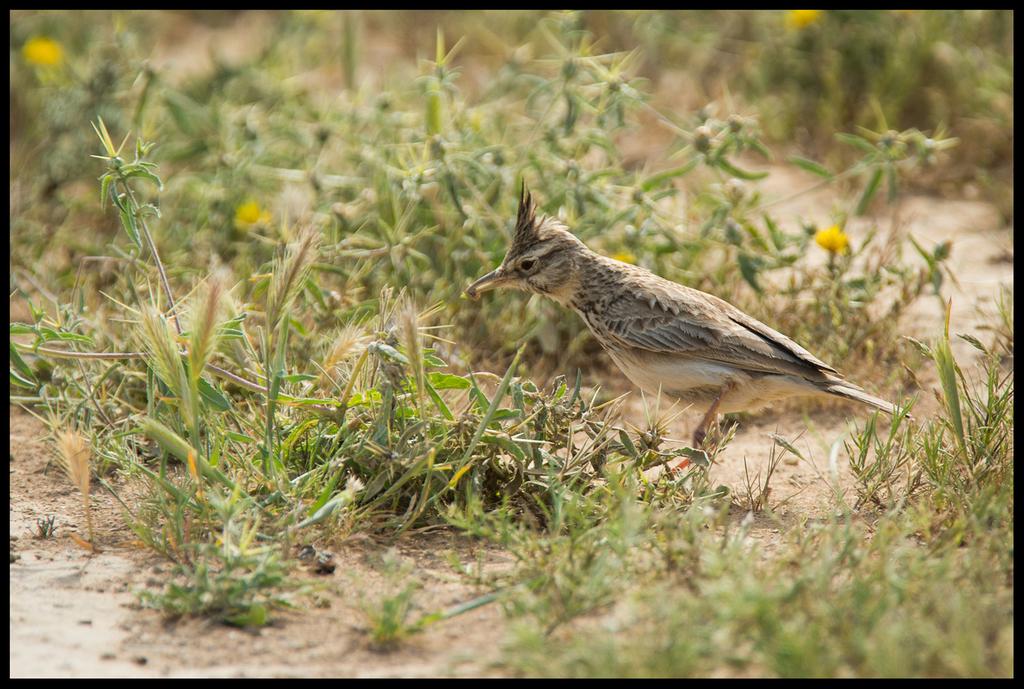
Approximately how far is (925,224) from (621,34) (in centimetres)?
296

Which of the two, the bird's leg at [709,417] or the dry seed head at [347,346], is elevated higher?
the dry seed head at [347,346]

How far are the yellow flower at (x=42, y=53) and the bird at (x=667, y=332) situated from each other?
3994mm

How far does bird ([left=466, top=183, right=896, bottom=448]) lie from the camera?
501 cm

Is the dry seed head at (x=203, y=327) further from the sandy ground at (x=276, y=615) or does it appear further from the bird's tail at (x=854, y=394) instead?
the bird's tail at (x=854, y=394)

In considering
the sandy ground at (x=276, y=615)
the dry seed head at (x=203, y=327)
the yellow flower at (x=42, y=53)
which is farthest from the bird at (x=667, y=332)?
the yellow flower at (x=42, y=53)

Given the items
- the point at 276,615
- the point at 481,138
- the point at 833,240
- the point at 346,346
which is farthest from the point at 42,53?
the point at 276,615

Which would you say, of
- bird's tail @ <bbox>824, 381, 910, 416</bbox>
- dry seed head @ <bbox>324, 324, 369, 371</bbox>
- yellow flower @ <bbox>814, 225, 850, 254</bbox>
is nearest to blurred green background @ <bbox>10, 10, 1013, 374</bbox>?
yellow flower @ <bbox>814, 225, 850, 254</bbox>

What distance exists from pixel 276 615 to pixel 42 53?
5.38 meters

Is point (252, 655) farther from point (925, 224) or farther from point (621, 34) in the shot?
point (621, 34)

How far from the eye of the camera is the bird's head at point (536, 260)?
532cm

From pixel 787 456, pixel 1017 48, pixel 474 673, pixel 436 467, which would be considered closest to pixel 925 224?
pixel 1017 48

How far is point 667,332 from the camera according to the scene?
5188 millimetres

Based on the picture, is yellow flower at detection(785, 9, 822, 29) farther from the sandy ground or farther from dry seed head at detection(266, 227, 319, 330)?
dry seed head at detection(266, 227, 319, 330)

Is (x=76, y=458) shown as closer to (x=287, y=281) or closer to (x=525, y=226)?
(x=287, y=281)
